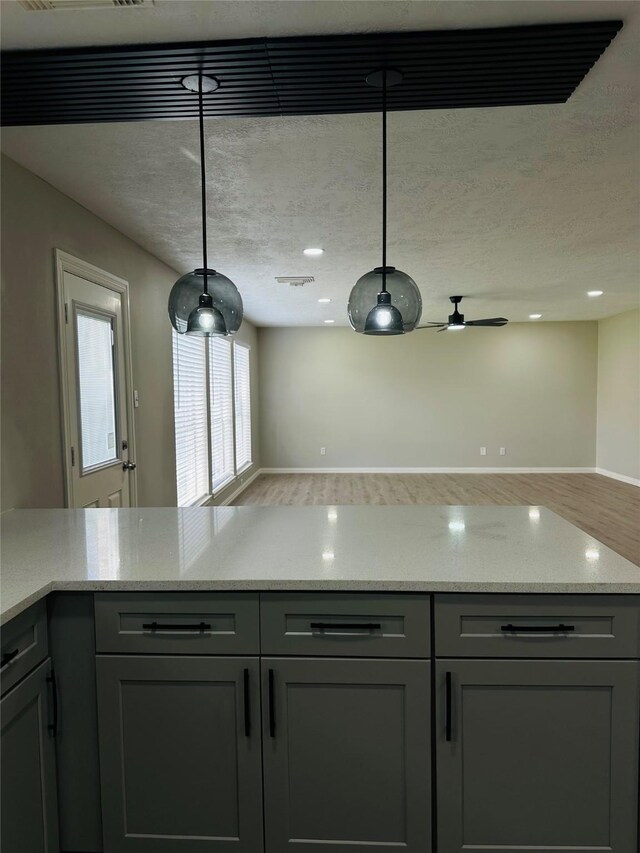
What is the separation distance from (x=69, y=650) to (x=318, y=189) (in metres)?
2.58

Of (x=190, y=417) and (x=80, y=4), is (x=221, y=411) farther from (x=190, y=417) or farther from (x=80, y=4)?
(x=80, y=4)

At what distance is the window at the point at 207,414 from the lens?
5086 mm

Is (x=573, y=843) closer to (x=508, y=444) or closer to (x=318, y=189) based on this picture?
(x=318, y=189)

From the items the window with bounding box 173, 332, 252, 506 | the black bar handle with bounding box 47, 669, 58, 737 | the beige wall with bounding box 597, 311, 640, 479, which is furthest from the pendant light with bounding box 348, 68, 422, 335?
the beige wall with bounding box 597, 311, 640, 479

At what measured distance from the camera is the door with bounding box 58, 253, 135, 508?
2916 millimetres

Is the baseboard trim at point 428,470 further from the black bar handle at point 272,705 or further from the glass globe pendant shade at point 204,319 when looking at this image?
the black bar handle at point 272,705

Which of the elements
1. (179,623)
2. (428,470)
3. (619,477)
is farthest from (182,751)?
(619,477)

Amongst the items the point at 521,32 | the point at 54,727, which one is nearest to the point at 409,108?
the point at 521,32

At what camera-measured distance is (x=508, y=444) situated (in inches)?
369

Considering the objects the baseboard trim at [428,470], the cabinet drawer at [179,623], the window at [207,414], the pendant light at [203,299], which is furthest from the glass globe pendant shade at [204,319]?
the baseboard trim at [428,470]

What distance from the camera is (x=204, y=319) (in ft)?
6.09

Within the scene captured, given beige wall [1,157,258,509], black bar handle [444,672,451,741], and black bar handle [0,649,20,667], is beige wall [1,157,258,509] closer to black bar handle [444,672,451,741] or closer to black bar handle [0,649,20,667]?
black bar handle [0,649,20,667]

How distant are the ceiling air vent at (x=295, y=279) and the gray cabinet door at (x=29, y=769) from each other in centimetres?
432

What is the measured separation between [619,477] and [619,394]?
1321mm
